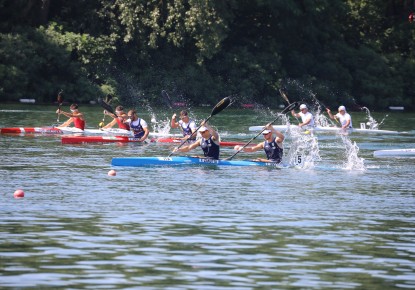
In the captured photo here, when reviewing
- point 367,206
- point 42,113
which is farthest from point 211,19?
point 367,206

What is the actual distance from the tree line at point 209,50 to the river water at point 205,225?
33840 mm

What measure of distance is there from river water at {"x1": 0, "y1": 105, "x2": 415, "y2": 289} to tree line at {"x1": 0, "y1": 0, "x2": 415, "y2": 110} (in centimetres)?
3384

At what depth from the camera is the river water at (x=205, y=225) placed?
15.5 meters

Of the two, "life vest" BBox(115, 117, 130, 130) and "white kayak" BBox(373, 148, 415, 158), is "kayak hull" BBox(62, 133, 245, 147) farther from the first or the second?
"white kayak" BBox(373, 148, 415, 158)

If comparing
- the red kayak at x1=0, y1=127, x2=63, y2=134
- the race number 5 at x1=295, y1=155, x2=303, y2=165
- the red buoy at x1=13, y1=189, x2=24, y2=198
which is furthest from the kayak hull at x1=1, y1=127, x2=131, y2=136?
the red buoy at x1=13, y1=189, x2=24, y2=198

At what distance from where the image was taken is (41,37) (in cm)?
6719

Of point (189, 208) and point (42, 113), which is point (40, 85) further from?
point (189, 208)

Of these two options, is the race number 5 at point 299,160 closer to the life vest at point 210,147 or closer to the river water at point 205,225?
the river water at point 205,225

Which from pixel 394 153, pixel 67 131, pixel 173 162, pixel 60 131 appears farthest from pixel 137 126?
pixel 173 162

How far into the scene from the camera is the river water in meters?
15.5

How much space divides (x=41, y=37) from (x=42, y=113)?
11.8 metres

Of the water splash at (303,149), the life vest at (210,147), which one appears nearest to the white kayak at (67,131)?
the water splash at (303,149)

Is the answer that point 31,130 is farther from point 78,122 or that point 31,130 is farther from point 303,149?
point 303,149

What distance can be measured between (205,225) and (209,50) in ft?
160
